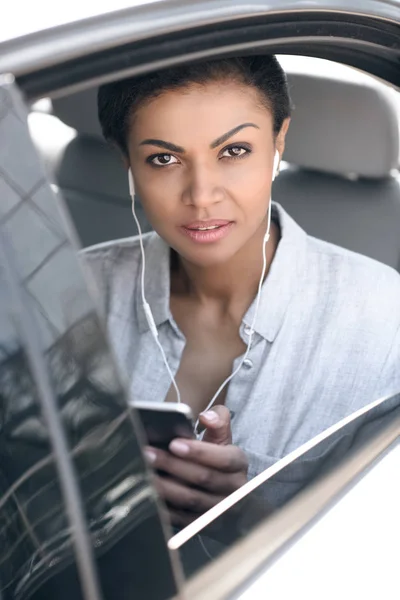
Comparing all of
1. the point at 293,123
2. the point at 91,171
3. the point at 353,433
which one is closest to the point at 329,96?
the point at 293,123

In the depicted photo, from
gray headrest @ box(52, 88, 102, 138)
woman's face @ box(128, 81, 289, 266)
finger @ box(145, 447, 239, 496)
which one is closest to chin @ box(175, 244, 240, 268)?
woman's face @ box(128, 81, 289, 266)

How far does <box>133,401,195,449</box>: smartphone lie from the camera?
1.15 m

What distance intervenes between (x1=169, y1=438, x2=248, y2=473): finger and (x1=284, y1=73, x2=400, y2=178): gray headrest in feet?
3.86

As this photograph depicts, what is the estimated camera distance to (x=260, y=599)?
1.05 meters

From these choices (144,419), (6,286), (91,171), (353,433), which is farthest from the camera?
(91,171)

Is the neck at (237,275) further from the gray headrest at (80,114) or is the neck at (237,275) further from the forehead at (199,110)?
the gray headrest at (80,114)

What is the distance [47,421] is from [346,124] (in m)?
1.68

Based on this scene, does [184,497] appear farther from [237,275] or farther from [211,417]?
[237,275]

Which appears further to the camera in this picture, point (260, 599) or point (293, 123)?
point (293, 123)

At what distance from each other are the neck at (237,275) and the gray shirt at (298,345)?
40 mm

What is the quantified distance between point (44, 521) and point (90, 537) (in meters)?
0.05

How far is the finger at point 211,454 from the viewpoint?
1.27m

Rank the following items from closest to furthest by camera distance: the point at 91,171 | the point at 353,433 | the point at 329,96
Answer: the point at 353,433, the point at 329,96, the point at 91,171

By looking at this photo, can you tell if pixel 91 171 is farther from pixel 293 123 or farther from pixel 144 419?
pixel 144 419
